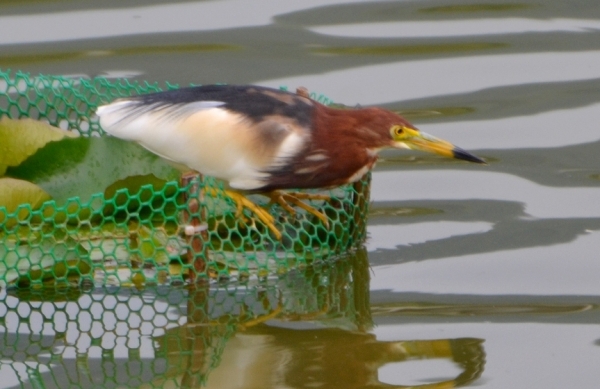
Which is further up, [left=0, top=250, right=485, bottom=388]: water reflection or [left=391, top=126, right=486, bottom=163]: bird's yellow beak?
[left=391, top=126, right=486, bottom=163]: bird's yellow beak

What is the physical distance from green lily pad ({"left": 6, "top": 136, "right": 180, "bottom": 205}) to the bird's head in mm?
1276

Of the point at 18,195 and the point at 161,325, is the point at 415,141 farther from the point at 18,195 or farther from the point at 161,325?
the point at 18,195

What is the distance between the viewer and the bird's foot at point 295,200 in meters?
4.85

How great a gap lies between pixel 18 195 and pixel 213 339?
116 cm

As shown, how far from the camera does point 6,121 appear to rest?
5.05 m

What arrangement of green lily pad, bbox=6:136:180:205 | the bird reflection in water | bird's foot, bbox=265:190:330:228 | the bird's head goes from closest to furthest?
the bird reflection in water < the bird's head < bird's foot, bbox=265:190:330:228 < green lily pad, bbox=6:136:180:205

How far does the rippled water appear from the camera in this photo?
159 inches

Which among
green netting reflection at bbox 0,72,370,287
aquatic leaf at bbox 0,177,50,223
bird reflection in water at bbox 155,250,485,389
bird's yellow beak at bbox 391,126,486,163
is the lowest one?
bird reflection in water at bbox 155,250,485,389

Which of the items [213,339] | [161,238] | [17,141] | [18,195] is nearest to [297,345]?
[213,339]

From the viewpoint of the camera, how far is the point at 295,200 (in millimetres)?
4918

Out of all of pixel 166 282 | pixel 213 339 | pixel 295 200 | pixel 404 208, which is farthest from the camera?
pixel 404 208

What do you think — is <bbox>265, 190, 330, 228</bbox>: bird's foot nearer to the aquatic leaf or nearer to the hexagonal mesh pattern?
the hexagonal mesh pattern

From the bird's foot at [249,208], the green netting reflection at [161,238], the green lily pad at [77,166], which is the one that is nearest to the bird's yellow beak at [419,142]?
the green netting reflection at [161,238]

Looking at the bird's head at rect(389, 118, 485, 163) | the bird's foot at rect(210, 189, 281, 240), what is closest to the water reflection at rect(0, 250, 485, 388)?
the bird's foot at rect(210, 189, 281, 240)
